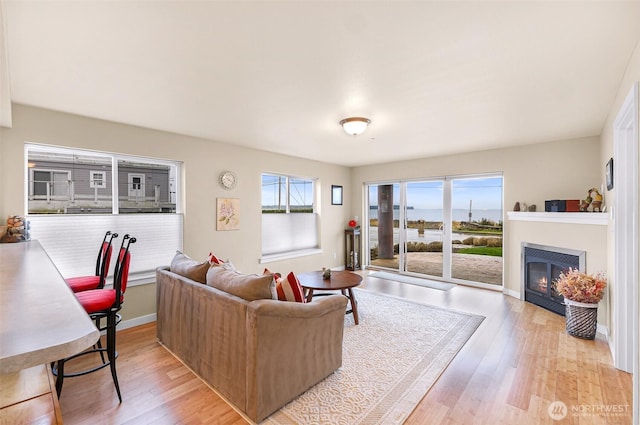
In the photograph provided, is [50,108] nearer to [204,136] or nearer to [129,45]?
[204,136]

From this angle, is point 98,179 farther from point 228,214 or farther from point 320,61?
point 320,61

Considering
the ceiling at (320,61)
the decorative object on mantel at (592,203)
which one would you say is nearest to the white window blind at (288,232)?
the ceiling at (320,61)

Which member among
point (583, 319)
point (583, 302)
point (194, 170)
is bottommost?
point (583, 319)

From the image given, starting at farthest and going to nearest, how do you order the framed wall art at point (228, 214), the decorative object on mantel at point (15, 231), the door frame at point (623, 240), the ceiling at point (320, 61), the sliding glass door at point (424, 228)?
the sliding glass door at point (424, 228), the framed wall art at point (228, 214), the decorative object on mantel at point (15, 231), the door frame at point (623, 240), the ceiling at point (320, 61)

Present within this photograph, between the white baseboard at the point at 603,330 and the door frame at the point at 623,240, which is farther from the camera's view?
the white baseboard at the point at 603,330

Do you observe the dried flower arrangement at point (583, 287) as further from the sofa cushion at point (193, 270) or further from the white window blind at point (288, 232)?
the white window blind at point (288, 232)

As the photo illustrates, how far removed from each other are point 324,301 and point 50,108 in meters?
3.42

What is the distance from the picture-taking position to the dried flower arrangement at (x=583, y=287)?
10.1 ft

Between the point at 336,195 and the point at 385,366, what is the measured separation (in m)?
4.37

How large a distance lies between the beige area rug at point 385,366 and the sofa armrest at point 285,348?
4.7 inches

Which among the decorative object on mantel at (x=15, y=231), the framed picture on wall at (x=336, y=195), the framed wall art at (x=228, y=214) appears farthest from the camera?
the framed picture on wall at (x=336, y=195)

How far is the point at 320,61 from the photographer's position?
2061 mm

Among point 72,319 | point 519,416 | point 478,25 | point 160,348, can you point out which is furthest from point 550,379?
point 160,348

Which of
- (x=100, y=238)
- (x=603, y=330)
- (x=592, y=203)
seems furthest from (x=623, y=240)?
(x=100, y=238)
